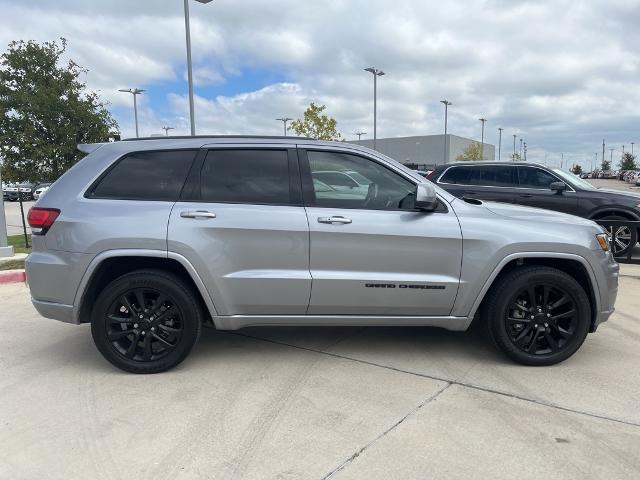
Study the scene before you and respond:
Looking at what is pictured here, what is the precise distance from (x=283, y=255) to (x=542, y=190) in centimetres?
670

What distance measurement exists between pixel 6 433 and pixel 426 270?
9.99 feet

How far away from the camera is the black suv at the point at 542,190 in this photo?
333 inches

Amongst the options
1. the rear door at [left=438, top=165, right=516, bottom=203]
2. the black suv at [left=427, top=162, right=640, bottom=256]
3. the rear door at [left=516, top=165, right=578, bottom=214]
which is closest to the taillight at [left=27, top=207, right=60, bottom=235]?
the rear door at [left=438, top=165, right=516, bottom=203]

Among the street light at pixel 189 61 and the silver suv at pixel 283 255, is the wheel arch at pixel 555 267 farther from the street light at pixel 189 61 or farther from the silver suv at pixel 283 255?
the street light at pixel 189 61

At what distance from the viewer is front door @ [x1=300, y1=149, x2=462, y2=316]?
3.86 meters

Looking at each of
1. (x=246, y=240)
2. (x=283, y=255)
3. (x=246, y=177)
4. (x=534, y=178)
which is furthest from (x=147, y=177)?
(x=534, y=178)

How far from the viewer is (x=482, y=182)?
9586 mm

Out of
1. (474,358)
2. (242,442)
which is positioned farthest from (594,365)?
(242,442)

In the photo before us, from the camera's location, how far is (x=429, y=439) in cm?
299

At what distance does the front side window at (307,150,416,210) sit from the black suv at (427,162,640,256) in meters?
Result: 5.76

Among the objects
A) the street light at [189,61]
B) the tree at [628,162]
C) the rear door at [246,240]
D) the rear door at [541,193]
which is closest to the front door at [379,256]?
the rear door at [246,240]

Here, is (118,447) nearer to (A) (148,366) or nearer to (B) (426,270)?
(A) (148,366)

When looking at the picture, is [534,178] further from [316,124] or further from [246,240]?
[316,124]

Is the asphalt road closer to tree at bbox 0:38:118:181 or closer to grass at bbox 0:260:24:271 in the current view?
grass at bbox 0:260:24:271
